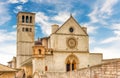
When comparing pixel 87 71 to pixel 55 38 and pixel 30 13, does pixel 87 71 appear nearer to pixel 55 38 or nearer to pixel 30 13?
pixel 55 38

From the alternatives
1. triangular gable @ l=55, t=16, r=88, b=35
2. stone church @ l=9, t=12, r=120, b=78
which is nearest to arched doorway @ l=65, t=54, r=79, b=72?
stone church @ l=9, t=12, r=120, b=78

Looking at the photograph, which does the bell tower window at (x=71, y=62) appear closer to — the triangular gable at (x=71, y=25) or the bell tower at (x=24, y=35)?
the triangular gable at (x=71, y=25)

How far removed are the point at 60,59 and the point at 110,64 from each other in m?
30.0

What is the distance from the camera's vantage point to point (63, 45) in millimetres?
41156

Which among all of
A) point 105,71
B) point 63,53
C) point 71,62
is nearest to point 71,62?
point 71,62

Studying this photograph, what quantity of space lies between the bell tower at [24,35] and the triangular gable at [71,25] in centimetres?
1130

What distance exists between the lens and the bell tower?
49.9 m

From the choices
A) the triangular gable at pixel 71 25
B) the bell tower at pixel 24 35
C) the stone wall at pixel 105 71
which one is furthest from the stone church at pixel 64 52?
the stone wall at pixel 105 71

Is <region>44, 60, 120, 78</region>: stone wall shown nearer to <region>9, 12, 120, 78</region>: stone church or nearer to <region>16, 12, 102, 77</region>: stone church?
<region>9, 12, 120, 78</region>: stone church

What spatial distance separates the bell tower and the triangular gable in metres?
11.3

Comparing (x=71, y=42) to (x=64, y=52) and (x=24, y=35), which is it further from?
(x=24, y=35)

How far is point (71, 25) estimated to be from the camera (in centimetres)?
4209

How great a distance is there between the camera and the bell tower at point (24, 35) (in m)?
49.9

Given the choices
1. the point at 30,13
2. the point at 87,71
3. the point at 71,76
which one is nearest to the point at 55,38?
the point at 30,13
